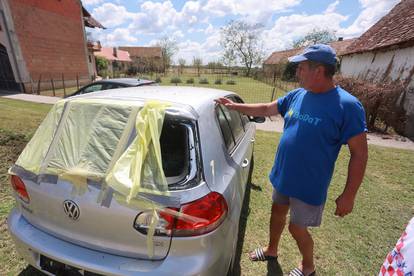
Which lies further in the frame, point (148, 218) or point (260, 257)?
point (260, 257)

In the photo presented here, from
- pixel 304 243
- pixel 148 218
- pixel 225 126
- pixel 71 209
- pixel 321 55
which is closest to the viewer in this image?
pixel 148 218

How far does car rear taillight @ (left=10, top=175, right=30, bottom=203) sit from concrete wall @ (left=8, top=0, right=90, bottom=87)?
17.3 m

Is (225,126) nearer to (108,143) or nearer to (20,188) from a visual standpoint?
(108,143)

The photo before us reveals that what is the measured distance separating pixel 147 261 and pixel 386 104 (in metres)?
9.49

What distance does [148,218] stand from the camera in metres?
1.49

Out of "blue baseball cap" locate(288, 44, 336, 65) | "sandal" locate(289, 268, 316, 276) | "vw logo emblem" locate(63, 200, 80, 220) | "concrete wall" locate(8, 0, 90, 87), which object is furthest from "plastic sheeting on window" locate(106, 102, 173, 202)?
"concrete wall" locate(8, 0, 90, 87)

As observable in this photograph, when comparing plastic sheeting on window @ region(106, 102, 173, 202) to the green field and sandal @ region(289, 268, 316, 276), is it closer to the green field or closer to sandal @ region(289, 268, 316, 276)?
sandal @ region(289, 268, 316, 276)

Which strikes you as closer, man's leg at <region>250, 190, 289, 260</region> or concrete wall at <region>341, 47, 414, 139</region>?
man's leg at <region>250, 190, 289, 260</region>

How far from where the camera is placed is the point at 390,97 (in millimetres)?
8258

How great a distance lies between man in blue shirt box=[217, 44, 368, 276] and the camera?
1.78 metres

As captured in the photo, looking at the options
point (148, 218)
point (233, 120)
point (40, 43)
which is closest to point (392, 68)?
point (233, 120)

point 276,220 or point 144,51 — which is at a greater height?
point 144,51

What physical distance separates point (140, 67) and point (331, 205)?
4129cm

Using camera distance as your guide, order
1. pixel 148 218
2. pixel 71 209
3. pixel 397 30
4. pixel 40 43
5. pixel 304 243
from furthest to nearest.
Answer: pixel 40 43, pixel 397 30, pixel 304 243, pixel 71 209, pixel 148 218
